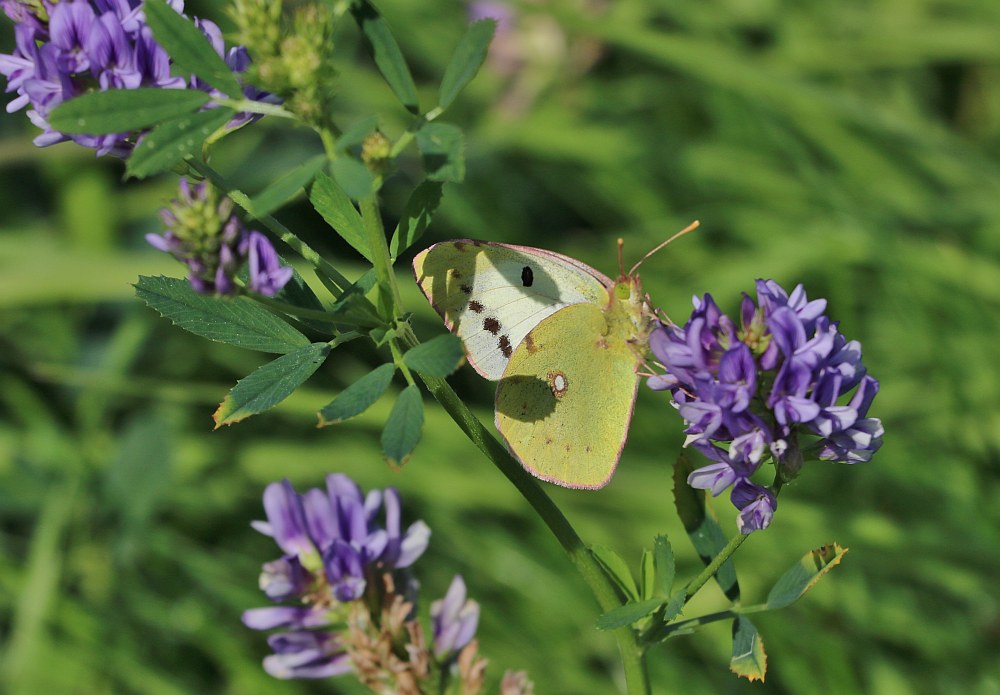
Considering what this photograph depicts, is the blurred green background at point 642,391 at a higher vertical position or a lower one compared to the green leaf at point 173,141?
lower

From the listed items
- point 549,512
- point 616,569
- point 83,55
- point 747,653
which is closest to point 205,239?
point 83,55

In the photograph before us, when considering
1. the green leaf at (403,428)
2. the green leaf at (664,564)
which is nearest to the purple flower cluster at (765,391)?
the green leaf at (664,564)

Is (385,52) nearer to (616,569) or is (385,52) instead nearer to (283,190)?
(283,190)

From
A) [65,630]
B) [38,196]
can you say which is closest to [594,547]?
[65,630]

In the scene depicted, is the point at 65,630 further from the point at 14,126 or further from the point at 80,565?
the point at 14,126

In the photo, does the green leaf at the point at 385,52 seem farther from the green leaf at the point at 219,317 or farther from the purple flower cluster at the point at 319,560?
the purple flower cluster at the point at 319,560
